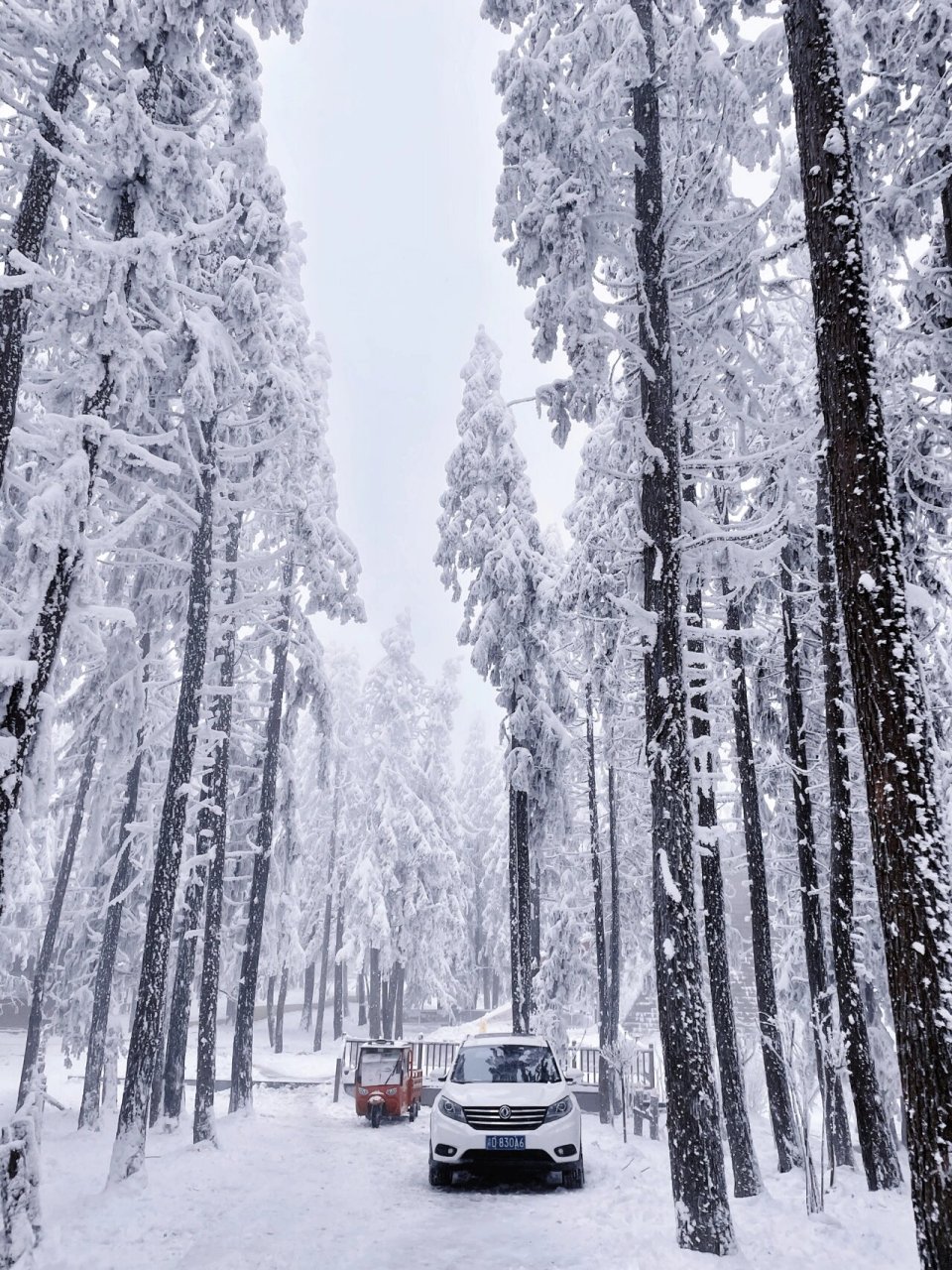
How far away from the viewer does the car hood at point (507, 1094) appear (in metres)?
8.91

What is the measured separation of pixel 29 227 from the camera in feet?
27.3

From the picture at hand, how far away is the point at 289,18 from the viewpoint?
32.9ft

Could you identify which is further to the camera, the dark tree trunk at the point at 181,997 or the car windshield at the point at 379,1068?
the car windshield at the point at 379,1068

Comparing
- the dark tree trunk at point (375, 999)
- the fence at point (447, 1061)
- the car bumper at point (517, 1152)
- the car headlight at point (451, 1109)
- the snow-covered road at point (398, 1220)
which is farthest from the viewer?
the dark tree trunk at point (375, 999)

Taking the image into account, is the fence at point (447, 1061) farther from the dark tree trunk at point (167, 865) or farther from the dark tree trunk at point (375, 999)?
the dark tree trunk at point (167, 865)

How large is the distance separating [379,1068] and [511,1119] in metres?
9.79

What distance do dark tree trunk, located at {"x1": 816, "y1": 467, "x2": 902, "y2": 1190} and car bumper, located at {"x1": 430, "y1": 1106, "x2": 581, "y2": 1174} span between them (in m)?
3.64

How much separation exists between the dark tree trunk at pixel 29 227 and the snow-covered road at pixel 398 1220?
7.65 m

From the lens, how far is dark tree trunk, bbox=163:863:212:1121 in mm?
15484

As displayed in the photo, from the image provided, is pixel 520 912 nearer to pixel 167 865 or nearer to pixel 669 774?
pixel 167 865

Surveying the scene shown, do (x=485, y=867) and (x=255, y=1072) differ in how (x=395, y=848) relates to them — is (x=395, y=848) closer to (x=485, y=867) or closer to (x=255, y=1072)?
(x=255, y=1072)

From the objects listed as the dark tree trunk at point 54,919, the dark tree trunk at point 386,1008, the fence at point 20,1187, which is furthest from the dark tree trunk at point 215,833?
the dark tree trunk at point 386,1008

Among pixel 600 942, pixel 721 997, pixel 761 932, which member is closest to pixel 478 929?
pixel 600 942

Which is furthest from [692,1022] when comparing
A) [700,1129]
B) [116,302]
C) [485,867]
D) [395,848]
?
[485,867]
